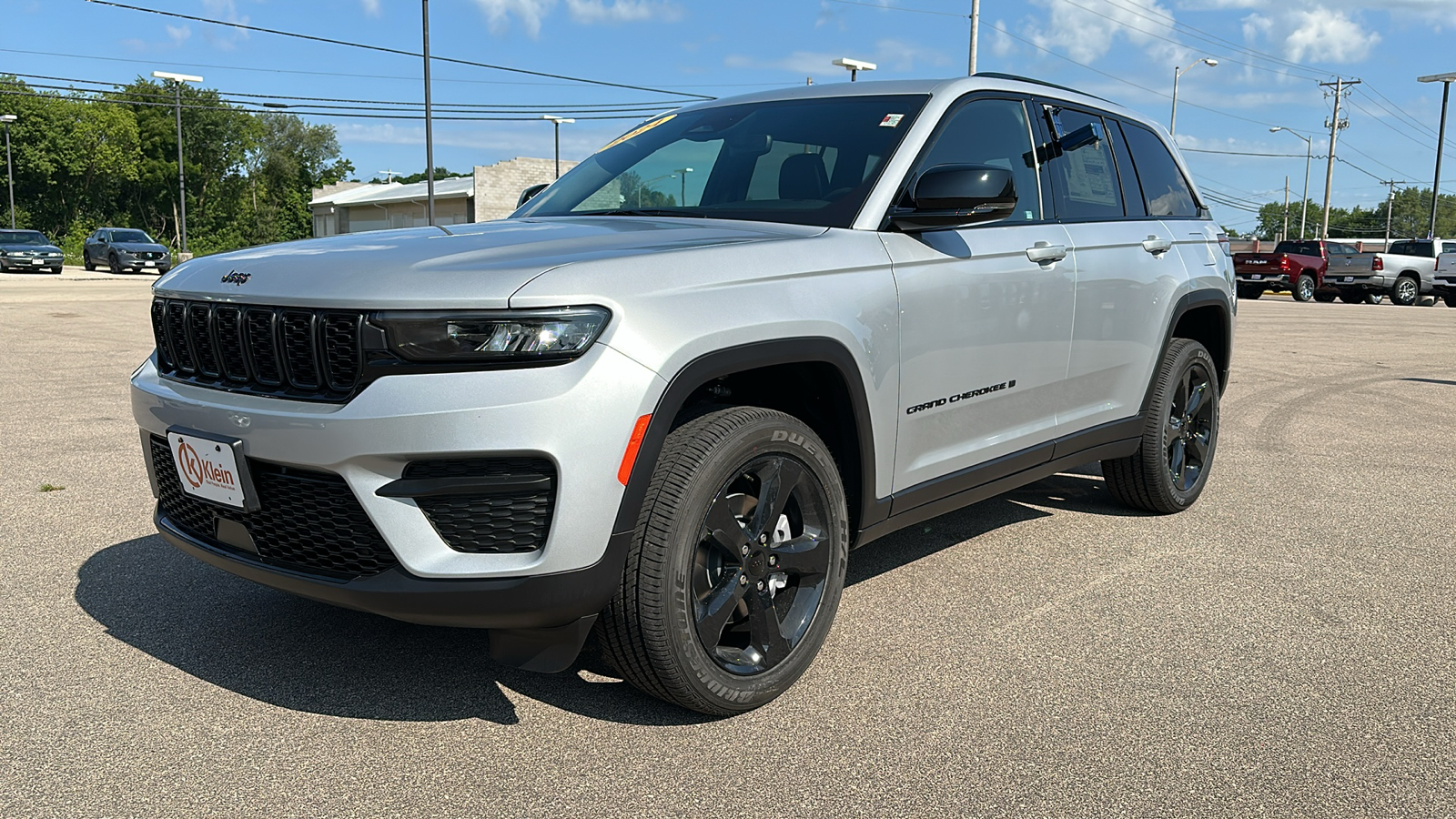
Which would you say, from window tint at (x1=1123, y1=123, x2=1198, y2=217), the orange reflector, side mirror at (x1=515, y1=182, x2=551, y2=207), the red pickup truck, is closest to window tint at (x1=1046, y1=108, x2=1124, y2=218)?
window tint at (x1=1123, y1=123, x2=1198, y2=217)

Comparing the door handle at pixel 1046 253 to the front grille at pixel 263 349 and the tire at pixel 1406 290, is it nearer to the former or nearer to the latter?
the front grille at pixel 263 349

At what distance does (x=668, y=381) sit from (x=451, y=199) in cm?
5454

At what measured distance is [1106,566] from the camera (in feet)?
15.3

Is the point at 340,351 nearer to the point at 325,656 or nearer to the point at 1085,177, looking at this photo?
the point at 325,656

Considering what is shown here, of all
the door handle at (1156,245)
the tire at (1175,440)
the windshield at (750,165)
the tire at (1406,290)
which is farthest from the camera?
the tire at (1406,290)

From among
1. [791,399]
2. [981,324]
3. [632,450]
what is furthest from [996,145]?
[632,450]

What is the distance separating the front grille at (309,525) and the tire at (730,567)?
620 millimetres

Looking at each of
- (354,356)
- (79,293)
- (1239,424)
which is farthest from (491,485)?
(79,293)

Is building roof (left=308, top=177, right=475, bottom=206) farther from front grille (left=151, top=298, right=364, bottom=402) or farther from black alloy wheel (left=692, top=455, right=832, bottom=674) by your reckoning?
black alloy wheel (left=692, top=455, right=832, bottom=674)

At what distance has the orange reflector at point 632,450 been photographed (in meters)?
2.73

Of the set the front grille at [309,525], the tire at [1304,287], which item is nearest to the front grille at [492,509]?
the front grille at [309,525]

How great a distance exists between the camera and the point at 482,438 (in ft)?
8.50

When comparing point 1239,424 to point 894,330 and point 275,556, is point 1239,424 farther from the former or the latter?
point 275,556

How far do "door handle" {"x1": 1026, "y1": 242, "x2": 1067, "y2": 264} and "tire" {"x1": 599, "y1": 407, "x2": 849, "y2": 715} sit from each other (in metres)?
1.33
